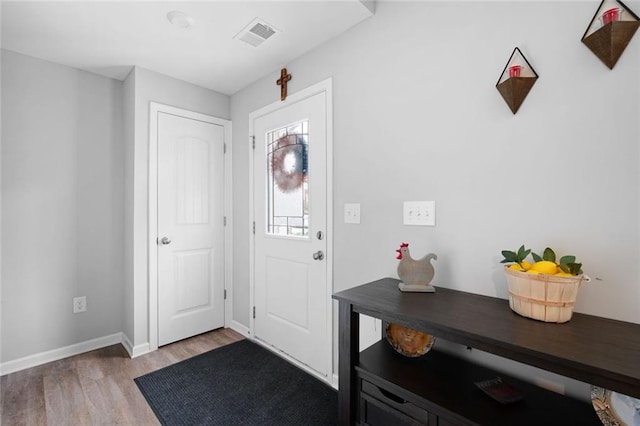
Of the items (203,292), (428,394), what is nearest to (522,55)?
(428,394)

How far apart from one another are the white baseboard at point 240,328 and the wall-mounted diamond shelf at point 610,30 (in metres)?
2.88

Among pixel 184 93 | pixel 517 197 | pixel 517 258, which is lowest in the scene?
pixel 517 258

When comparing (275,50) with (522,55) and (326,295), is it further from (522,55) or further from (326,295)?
(326,295)

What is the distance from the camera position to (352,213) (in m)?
1.89

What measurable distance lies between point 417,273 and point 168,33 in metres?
2.17

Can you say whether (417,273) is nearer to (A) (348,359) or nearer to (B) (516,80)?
(A) (348,359)

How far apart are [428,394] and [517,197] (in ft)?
2.87

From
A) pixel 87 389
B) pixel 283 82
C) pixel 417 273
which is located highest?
pixel 283 82

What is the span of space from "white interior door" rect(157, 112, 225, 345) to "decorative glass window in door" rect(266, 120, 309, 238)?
2.25 ft

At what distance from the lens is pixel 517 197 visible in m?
1.27

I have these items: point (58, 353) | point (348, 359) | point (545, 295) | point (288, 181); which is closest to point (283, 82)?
point (288, 181)

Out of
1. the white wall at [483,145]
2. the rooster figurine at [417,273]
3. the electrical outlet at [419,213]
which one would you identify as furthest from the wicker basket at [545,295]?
the electrical outlet at [419,213]

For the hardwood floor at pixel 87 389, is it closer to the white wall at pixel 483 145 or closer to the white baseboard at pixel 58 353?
the white baseboard at pixel 58 353

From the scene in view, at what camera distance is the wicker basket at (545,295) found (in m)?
0.97
